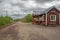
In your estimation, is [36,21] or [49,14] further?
[36,21]

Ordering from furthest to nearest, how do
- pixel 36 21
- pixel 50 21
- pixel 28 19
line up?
pixel 28 19 → pixel 36 21 → pixel 50 21

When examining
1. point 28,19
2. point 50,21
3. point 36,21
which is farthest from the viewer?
point 28,19

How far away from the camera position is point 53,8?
114 ft

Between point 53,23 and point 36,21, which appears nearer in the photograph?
point 53,23

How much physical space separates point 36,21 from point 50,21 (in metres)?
10.5

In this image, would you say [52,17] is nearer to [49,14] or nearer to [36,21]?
[49,14]

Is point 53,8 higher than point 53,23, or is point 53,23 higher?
point 53,8

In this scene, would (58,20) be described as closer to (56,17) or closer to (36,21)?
(56,17)

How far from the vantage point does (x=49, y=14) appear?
113ft

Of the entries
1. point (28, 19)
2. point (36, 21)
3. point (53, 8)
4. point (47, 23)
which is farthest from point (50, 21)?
point (28, 19)

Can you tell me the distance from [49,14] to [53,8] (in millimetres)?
1623

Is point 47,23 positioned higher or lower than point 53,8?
lower

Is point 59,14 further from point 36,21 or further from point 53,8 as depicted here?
point 36,21

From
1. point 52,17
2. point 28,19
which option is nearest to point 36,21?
point 52,17
